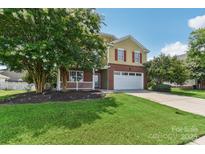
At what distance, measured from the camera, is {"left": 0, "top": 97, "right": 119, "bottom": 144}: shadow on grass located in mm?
5777

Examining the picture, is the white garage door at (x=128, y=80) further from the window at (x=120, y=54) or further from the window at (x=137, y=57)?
the window at (x=120, y=54)

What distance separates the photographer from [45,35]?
9492 millimetres

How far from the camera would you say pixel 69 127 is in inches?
235

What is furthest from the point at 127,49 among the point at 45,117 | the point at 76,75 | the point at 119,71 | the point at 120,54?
the point at 45,117

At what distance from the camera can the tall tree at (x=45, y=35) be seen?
29.0 ft

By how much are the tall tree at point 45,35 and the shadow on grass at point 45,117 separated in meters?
2.62

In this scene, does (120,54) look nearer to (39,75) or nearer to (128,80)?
(128,80)

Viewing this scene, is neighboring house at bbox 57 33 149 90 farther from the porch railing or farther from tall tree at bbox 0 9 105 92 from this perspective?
tall tree at bbox 0 9 105 92

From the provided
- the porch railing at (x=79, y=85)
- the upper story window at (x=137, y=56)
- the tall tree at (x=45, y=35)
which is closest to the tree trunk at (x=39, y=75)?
the tall tree at (x=45, y=35)

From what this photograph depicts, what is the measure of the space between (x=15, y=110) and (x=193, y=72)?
84.2ft

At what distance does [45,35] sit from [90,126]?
559 cm
